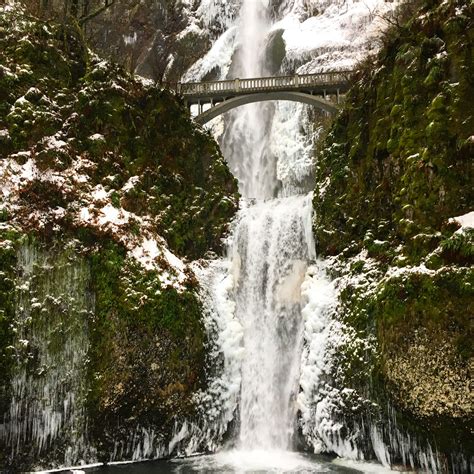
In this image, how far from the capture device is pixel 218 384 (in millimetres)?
11727

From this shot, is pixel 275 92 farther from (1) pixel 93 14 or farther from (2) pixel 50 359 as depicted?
(2) pixel 50 359

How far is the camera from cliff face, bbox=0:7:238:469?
10.1m

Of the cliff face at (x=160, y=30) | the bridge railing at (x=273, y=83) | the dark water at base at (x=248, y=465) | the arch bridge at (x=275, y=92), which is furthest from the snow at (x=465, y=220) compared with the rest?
the cliff face at (x=160, y=30)

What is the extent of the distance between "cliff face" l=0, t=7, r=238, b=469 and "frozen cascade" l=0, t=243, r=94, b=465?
23 millimetres

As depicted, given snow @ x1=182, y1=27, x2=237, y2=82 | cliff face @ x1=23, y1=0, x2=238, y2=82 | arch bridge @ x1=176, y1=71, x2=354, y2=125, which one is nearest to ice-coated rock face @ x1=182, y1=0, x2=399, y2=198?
snow @ x1=182, y1=27, x2=237, y2=82

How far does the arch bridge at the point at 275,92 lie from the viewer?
19.2 meters

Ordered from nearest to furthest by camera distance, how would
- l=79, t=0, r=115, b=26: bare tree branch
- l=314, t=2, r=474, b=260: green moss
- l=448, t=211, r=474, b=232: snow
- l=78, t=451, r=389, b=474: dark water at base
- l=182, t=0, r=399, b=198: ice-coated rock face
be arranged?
l=448, t=211, r=474, b=232: snow → l=78, t=451, r=389, b=474: dark water at base → l=314, t=2, r=474, b=260: green moss → l=79, t=0, r=115, b=26: bare tree branch → l=182, t=0, r=399, b=198: ice-coated rock face

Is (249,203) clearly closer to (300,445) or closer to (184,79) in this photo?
(300,445)

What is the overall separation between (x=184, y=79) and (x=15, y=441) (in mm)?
24698

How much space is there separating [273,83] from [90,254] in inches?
507

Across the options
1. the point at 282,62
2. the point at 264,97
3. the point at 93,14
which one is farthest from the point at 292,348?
the point at 282,62

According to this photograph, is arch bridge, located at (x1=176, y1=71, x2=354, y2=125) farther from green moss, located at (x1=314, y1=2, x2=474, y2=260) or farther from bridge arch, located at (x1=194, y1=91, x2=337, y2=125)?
green moss, located at (x1=314, y1=2, x2=474, y2=260)

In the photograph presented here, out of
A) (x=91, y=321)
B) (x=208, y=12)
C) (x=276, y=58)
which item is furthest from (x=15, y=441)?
(x=208, y=12)

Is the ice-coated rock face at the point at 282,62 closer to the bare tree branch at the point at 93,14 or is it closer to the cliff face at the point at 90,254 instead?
the bare tree branch at the point at 93,14
